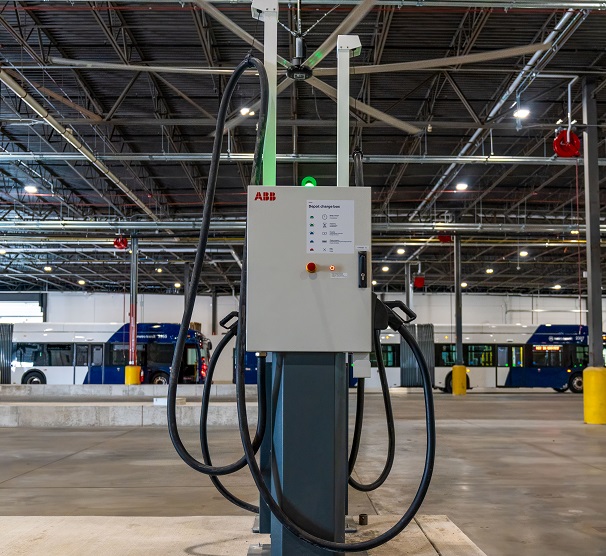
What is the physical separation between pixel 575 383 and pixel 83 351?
21.1 metres

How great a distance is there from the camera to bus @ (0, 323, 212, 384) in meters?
29.5

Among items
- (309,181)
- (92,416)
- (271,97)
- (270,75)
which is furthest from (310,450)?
(92,416)

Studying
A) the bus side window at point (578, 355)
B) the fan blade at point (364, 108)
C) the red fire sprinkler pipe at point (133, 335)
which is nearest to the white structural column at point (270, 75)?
the fan blade at point (364, 108)

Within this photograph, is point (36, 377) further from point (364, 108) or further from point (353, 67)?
point (353, 67)

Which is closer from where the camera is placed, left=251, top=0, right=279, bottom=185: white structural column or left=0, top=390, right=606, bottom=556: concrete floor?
left=251, top=0, right=279, bottom=185: white structural column

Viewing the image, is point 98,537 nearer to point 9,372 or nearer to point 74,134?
point 74,134

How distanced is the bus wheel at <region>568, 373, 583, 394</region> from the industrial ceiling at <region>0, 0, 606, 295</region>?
7.03 metres

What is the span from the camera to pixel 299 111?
15383 mm

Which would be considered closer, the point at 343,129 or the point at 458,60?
the point at 343,129

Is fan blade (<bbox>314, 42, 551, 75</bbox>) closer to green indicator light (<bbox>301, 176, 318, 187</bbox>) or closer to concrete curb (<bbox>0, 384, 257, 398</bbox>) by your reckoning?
green indicator light (<bbox>301, 176, 318, 187</bbox>)

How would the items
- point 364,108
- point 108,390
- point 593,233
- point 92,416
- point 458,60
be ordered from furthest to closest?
point 108,390
point 92,416
point 593,233
point 364,108
point 458,60

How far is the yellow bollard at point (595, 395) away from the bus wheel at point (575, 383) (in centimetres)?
1681

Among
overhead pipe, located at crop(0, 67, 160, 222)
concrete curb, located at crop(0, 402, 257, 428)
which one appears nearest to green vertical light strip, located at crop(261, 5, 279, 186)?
overhead pipe, located at crop(0, 67, 160, 222)

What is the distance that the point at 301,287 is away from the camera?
3.25 meters
